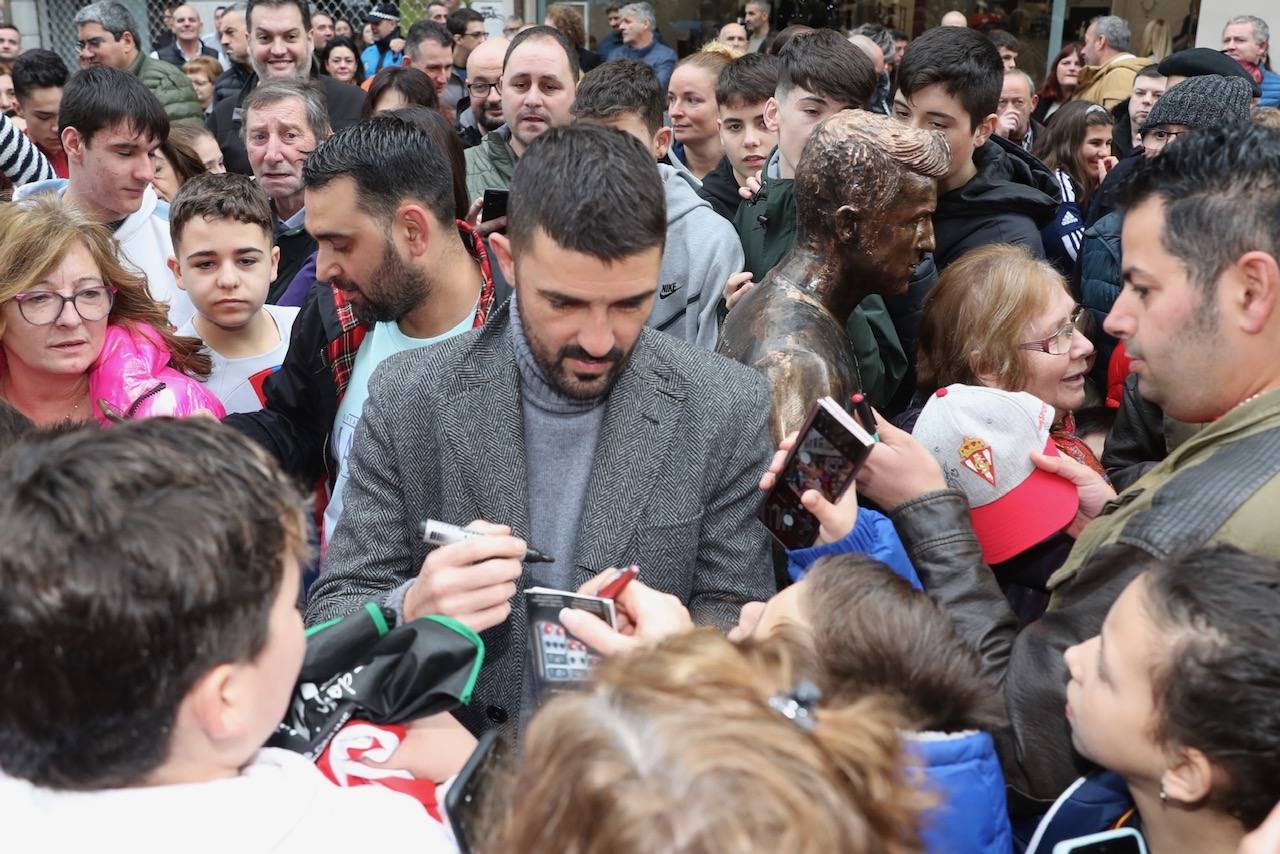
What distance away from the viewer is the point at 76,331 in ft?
10.6

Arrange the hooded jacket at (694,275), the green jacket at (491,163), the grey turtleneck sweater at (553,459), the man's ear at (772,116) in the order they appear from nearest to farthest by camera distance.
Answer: the grey turtleneck sweater at (553,459), the hooded jacket at (694,275), the man's ear at (772,116), the green jacket at (491,163)

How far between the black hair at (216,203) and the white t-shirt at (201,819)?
292 centimetres

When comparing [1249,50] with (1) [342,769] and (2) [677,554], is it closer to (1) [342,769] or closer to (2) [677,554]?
(2) [677,554]

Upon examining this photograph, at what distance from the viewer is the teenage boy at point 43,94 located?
6.66m

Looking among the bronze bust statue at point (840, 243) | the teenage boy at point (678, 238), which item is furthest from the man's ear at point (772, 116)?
the bronze bust statue at point (840, 243)

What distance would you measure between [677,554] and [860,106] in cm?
308

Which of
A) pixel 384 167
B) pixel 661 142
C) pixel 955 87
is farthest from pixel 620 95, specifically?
pixel 384 167

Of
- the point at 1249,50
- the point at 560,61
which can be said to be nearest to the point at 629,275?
the point at 560,61

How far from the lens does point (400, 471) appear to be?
219 centimetres

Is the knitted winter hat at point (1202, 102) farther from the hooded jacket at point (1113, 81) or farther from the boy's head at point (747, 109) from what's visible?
the hooded jacket at point (1113, 81)

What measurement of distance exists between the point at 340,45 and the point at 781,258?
26.4ft

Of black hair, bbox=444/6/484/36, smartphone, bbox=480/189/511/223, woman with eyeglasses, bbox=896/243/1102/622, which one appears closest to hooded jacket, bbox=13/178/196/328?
smartphone, bbox=480/189/511/223

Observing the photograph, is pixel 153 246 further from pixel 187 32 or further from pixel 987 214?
pixel 187 32

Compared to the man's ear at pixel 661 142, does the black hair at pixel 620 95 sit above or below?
above
